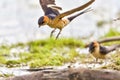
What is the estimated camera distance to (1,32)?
1214cm

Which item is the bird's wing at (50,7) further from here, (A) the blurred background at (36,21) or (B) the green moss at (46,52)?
(A) the blurred background at (36,21)

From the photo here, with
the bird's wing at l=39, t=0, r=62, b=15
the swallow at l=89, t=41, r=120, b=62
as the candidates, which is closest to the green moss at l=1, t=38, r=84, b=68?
the swallow at l=89, t=41, r=120, b=62

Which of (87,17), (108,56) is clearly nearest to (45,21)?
(108,56)

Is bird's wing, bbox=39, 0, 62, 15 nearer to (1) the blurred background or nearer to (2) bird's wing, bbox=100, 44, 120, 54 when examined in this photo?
Result: (2) bird's wing, bbox=100, 44, 120, 54

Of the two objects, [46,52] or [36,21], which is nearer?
[46,52]

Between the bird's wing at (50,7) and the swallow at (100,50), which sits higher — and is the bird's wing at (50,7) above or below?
above

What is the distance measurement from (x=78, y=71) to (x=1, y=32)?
6590mm

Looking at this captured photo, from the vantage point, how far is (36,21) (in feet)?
41.6

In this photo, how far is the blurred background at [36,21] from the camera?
39.0 ft

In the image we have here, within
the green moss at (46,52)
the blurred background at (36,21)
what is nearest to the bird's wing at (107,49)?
the green moss at (46,52)

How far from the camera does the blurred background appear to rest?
11883 millimetres

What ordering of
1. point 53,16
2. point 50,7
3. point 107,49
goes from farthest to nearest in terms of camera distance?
1. point 107,49
2. point 50,7
3. point 53,16

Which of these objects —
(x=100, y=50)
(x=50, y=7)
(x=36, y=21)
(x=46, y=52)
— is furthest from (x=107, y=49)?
(x=36, y=21)

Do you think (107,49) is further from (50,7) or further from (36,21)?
(36,21)
